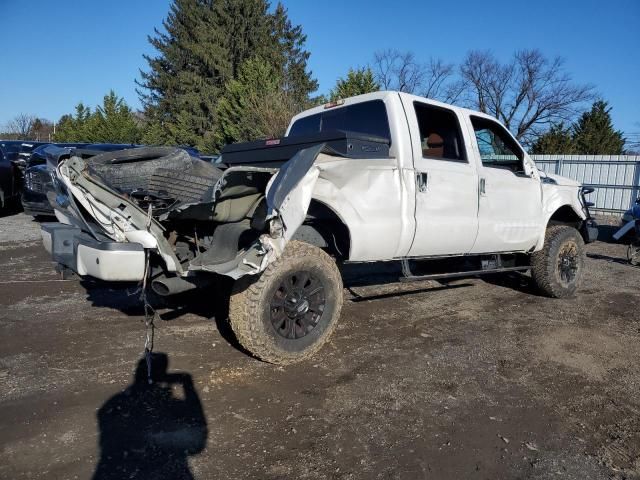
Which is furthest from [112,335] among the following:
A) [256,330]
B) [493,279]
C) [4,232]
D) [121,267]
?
[4,232]

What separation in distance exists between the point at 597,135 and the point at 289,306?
108 ft

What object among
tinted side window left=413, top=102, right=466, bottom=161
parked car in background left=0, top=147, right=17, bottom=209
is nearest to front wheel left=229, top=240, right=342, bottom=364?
tinted side window left=413, top=102, right=466, bottom=161

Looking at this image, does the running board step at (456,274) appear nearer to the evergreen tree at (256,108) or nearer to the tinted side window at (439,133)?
the tinted side window at (439,133)

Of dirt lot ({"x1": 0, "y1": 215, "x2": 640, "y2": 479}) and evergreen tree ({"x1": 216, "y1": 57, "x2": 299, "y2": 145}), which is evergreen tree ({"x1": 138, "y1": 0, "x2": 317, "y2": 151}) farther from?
dirt lot ({"x1": 0, "y1": 215, "x2": 640, "y2": 479})

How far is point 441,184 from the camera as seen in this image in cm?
447

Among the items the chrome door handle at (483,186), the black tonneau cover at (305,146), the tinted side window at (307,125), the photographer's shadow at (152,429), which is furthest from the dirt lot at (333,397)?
the tinted side window at (307,125)

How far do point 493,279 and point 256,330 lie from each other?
473 cm

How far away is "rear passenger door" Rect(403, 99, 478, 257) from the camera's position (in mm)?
4309

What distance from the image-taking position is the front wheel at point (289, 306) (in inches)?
137

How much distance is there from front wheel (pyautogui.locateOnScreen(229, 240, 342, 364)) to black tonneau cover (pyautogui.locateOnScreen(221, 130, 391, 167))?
830 mm

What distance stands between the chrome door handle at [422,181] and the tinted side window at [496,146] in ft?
3.63

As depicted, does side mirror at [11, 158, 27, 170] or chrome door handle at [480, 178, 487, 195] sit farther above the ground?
side mirror at [11, 158, 27, 170]

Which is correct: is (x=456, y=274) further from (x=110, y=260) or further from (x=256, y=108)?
(x=256, y=108)

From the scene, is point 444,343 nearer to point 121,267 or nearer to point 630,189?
point 121,267
